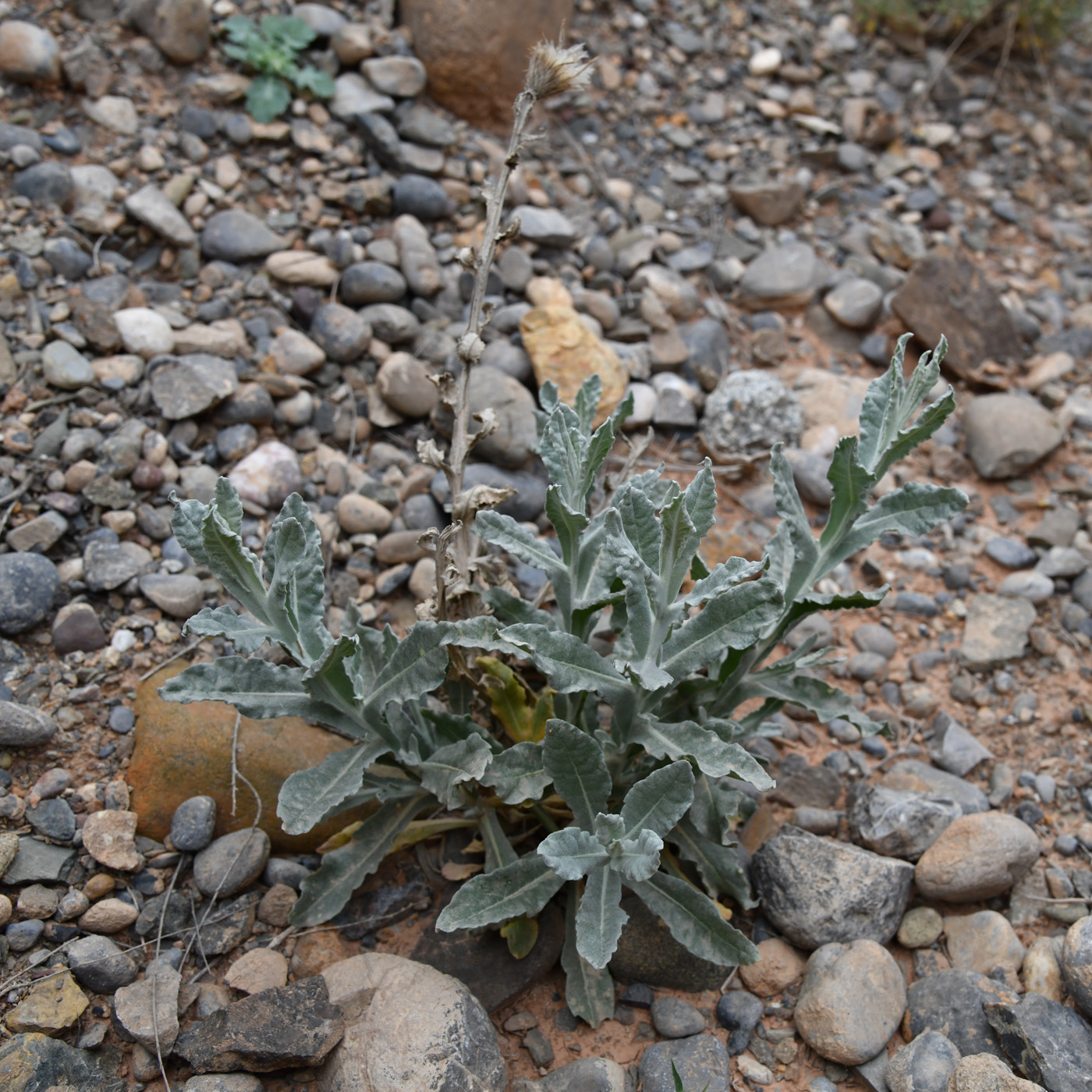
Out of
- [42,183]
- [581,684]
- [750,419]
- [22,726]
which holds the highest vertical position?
[581,684]

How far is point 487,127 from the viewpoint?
394cm

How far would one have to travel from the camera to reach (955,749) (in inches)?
105

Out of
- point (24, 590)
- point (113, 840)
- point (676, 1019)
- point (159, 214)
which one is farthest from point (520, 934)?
point (159, 214)

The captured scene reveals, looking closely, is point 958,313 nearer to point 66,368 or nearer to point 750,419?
point 750,419

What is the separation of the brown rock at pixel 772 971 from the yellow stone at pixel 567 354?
1777mm

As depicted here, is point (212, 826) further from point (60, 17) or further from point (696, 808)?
point (60, 17)

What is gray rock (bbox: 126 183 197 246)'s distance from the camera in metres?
3.15

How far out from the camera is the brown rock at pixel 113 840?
2107 millimetres

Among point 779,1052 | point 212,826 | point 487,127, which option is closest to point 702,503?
point 779,1052

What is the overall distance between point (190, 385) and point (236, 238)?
739 mm

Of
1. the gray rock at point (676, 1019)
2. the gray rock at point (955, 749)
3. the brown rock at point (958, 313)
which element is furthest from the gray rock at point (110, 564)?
the brown rock at point (958, 313)

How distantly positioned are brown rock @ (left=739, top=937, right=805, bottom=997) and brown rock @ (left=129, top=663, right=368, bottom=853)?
3.42 feet

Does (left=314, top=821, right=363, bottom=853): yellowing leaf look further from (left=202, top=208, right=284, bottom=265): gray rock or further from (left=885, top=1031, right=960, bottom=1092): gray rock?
(left=202, top=208, right=284, bottom=265): gray rock

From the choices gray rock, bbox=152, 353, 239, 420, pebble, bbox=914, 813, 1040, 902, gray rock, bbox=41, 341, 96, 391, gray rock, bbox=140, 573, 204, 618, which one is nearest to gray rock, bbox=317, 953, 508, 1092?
gray rock, bbox=140, 573, 204, 618
